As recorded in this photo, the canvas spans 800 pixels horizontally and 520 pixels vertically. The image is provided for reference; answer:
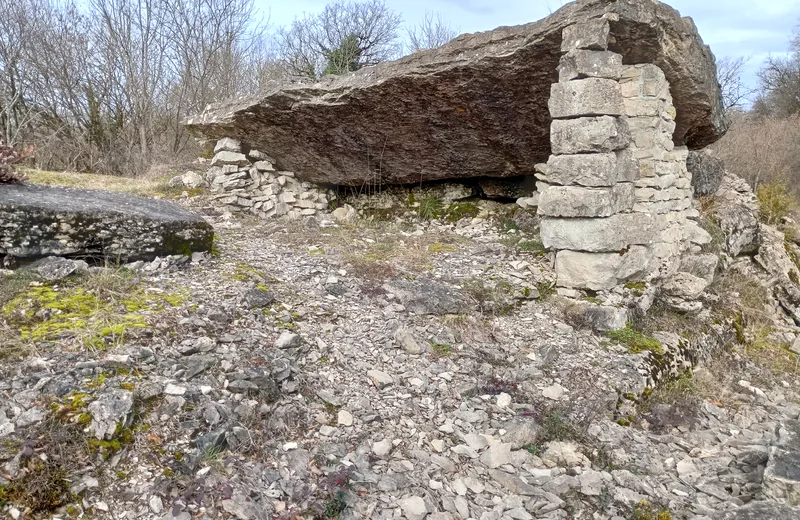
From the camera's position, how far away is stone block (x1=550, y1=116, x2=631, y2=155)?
4457 mm

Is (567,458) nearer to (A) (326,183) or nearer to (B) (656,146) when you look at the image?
(B) (656,146)

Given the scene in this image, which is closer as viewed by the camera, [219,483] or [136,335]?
[219,483]

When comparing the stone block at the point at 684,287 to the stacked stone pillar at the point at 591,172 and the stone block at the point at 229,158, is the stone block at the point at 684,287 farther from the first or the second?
the stone block at the point at 229,158

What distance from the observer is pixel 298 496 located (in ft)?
7.96

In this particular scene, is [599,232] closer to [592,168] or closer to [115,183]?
[592,168]

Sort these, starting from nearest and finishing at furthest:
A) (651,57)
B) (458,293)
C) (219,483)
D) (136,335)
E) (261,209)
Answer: (219,483) → (136,335) → (458,293) → (651,57) → (261,209)

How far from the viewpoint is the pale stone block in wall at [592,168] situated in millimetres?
4473

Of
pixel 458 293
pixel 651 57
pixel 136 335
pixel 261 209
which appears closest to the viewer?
pixel 136 335

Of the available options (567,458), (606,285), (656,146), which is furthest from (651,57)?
(567,458)

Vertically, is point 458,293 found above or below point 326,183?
below

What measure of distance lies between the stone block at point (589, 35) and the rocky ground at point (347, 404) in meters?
2.18

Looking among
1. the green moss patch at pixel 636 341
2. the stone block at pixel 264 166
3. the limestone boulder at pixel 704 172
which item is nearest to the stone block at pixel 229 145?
the stone block at pixel 264 166

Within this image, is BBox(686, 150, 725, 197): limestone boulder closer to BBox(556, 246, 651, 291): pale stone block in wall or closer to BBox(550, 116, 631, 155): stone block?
BBox(556, 246, 651, 291): pale stone block in wall

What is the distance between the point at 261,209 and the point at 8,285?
3907mm
